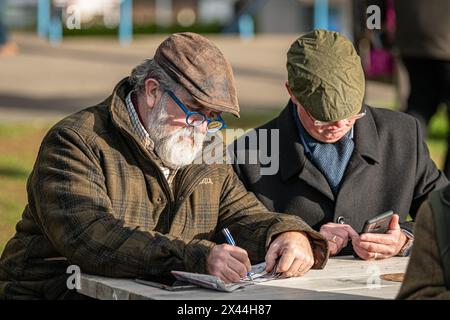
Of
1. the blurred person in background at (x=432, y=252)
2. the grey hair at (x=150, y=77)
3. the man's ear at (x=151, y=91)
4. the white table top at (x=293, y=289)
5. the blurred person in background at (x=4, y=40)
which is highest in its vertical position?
the grey hair at (x=150, y=77)

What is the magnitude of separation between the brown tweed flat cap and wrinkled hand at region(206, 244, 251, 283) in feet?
1.64

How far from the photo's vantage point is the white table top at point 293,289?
3.54m

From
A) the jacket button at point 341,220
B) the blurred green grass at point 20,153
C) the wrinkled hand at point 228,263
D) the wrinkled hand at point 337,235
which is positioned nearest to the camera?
the wrinkled hand at point 228,263

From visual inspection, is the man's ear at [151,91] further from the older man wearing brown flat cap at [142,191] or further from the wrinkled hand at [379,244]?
the wrinkled hand at [379,244]

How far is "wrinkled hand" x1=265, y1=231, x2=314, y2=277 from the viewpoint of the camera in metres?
3.90

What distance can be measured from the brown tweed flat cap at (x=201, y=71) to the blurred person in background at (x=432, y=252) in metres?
1.13

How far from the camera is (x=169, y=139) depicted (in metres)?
4.06

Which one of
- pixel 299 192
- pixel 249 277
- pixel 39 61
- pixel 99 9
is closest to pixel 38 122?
pixel 39 61

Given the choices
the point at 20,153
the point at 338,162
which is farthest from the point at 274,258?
the point at 20,153

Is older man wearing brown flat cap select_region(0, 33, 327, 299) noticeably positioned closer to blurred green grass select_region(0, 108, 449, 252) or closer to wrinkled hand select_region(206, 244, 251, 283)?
wrinkled hand select_region(206, 244, 251, 283)

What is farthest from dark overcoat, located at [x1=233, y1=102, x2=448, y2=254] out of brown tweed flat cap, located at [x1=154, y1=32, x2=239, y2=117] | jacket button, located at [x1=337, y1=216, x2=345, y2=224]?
brown tweed flat cap, located at [x1=154, y1=32, x2=239, y2=117]

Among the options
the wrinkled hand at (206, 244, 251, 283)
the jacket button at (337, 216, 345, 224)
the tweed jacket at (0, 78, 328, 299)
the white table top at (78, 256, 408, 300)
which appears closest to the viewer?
the white table top at (78, 256, 408, 300)

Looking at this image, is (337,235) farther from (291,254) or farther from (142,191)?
(142,191)

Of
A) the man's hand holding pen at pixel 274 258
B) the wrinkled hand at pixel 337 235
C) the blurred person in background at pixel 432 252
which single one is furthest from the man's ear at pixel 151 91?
the blurred person in background at pixel 432 252
